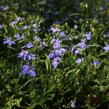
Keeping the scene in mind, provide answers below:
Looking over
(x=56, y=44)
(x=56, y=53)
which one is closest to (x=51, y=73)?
(x=56, y=53)

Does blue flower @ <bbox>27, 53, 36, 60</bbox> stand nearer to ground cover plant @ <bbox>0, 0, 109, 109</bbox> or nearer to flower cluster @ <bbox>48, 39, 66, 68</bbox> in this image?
ground cover plant @ <bbox>0, 0, 109, 109</bbox>

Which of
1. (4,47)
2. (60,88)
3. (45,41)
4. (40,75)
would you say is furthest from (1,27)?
(60,88)

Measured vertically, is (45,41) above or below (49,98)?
above

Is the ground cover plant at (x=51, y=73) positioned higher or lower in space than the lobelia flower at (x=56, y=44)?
lower

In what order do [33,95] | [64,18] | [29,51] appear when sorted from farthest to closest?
[64,18] → [29,51] → [33,95]

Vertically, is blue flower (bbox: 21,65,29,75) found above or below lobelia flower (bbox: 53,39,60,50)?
below

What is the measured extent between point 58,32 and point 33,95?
98cm

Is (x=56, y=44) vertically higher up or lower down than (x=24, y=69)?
higher up

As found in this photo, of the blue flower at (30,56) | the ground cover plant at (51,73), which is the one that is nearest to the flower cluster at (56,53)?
the ground cover plant at (51,73)

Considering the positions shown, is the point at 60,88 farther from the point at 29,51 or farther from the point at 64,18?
the point at 64,18

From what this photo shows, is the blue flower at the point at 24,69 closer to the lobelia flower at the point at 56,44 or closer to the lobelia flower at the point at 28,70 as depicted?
the lobelia flower at the point at 28,70

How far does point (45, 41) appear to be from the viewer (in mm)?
3543

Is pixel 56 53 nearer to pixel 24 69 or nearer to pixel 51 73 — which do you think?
pixel 51 73

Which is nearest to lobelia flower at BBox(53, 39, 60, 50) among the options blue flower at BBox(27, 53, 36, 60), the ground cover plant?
the ground cover plant
